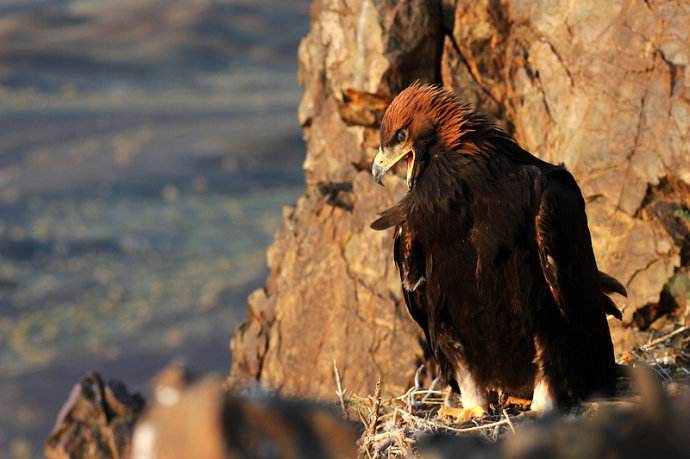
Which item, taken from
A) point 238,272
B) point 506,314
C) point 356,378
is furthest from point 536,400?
point 238,272

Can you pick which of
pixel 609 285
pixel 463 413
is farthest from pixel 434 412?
pixel 609 285

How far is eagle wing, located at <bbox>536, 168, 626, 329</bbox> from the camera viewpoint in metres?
4.93

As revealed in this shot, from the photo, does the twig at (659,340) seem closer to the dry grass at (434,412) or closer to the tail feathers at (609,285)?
the dry grass at (434,412)

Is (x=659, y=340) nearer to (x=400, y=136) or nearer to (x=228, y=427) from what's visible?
(x=400, y=136)

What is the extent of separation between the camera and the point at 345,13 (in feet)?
26.5

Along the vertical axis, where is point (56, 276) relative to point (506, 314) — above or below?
below

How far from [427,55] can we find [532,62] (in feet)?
2.69

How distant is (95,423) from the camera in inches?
328

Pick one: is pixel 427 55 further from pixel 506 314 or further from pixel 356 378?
pixel 506 314

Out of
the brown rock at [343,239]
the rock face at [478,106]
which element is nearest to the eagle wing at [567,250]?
the rock face at [478,106]

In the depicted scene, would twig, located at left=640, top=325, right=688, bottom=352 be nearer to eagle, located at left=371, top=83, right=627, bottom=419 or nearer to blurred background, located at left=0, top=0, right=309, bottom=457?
eagle, located at left=371, top=83, right=627, bottom=419

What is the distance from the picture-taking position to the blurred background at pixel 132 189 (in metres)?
18.0

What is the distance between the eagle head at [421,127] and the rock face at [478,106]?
7.49 ft

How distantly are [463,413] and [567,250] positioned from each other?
41.6 inches
